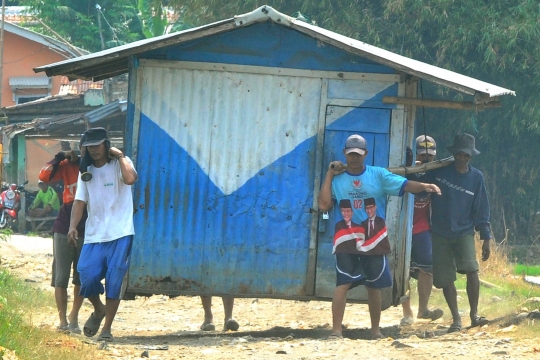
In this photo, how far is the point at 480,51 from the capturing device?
55.6 feet

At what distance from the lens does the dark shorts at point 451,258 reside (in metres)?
8.48

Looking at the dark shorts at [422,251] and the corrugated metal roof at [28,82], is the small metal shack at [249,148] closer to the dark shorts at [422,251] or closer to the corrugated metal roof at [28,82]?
the dark shorts at [422,251]

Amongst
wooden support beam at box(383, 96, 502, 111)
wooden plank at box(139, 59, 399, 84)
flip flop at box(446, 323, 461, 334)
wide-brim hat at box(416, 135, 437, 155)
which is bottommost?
flip flop at box(446, 323, 461, 334)

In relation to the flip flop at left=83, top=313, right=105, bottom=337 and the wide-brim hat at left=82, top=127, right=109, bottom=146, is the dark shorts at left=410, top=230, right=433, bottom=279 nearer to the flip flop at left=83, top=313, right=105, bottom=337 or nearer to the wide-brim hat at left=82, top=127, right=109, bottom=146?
the flip flop at left=83, top=313, right=105, bottom=337

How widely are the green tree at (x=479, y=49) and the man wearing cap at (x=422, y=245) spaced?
7.53 meters

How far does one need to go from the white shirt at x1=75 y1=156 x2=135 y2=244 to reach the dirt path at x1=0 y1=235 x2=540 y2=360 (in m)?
0.82

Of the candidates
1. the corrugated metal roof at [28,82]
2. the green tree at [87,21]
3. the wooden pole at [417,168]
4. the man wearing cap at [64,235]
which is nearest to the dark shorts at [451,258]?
the wooden pole at [417,168]

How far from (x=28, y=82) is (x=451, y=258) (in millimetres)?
22302

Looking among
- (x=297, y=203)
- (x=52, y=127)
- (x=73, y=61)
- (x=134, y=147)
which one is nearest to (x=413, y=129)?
(x=297, y=203)

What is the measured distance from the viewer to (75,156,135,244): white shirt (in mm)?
7344

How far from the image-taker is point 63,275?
812 cm

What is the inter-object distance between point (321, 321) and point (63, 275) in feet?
9.28

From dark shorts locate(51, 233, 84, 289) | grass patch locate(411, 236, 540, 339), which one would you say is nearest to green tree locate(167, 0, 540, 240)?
grass patch locate(411, 236, 540, 339)

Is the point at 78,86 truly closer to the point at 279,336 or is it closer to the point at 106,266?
the point at 279,336
